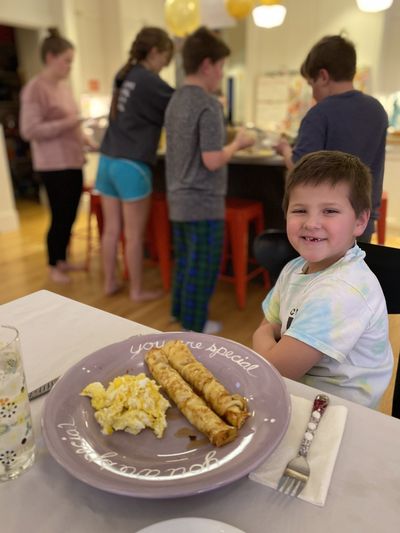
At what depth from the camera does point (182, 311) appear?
240 cm

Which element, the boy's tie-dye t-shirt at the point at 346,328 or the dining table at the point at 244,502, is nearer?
the dining table at the point at 244,502

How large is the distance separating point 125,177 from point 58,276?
1178 mm

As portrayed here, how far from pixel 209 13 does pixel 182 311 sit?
3.14 m

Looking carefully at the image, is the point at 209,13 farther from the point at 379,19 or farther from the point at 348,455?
the point at 348,455

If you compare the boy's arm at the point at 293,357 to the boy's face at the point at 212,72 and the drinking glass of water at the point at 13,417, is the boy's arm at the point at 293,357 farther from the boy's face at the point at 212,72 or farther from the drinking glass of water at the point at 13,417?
the boy's face at the point at 212,72

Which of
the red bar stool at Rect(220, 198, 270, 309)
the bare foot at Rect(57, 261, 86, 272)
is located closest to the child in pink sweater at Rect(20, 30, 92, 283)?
the bare foot at Rect(57, 261, 86, 272)

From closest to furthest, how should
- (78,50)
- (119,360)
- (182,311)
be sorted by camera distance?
(119,360) < (182,311) < (78,50)

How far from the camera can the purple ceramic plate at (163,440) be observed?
1.75 ft

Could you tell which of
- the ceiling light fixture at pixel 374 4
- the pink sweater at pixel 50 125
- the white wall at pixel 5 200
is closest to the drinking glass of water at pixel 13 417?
the pink sweater at pixel 50 125

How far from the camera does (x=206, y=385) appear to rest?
0.70 meters

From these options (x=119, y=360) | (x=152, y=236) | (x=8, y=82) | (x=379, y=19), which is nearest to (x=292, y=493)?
(x=119, y=360)

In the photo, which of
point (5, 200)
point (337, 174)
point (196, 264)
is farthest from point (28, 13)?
point (337, 174)

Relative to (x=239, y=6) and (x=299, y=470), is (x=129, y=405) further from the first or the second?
(x=239, y=6)

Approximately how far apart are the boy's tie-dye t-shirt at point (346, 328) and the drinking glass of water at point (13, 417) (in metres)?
0.50
